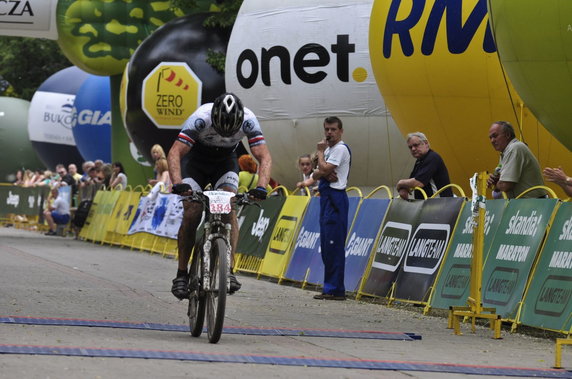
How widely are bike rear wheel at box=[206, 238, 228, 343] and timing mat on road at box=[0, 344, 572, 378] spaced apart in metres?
0.57

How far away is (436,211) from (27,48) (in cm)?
5878

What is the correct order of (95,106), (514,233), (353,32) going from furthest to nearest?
(95,106)
(353,32)
(514,233)

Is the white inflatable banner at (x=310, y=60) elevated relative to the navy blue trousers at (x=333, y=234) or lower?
elevated

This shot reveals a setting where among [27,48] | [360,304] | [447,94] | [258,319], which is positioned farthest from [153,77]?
[27,48]

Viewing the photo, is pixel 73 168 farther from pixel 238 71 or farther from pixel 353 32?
pixel 353 32

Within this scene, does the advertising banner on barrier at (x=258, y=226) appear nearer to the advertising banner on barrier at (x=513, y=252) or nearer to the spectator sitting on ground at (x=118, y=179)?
the advertising banner on barrier at (x=513, y=252)

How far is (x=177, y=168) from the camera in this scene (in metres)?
9.91

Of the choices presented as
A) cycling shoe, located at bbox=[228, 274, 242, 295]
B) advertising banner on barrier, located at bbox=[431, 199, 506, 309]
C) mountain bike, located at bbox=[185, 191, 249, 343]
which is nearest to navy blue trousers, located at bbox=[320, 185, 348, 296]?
advertising banner on barrier, located at bbox=[431, 199, 506, 309]

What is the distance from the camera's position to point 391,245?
43.9 feet

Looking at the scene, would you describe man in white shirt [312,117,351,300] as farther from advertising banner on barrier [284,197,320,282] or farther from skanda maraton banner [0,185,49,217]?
skanda maraton banner [0,185,49,217]

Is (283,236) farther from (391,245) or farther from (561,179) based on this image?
(561,179)

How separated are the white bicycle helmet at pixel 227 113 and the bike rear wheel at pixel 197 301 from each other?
3.02 feet

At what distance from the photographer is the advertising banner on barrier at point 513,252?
10461 millimetres

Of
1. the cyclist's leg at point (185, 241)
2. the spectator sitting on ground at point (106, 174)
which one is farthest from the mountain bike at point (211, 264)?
the spectator sitting on ground at point (106, 174)
